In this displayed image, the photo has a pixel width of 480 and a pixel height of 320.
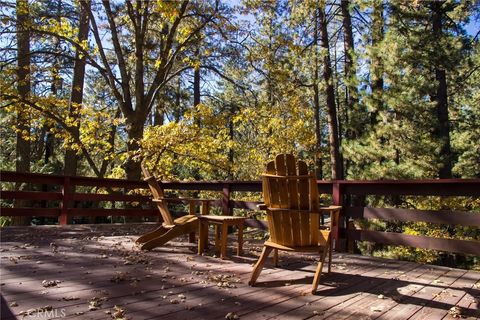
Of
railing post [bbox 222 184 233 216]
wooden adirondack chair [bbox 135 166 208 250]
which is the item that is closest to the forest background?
railing post [bbox 222 184 233 216]

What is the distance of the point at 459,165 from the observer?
46.5 ft

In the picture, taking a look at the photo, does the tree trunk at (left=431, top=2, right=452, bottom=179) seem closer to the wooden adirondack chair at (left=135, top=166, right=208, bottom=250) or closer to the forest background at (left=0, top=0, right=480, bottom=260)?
the forest background at (left=0, top=0, right=480, bottom=260)

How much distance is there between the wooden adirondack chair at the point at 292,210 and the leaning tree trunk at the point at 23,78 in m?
7.56

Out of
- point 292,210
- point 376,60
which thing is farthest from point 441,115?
point 292,210

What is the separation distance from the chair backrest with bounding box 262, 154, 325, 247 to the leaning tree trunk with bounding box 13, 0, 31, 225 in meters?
7.55

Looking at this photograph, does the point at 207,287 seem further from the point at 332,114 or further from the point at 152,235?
the point at 332,114

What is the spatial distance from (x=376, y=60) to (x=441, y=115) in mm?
2303

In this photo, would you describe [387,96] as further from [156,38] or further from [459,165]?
[156,38]

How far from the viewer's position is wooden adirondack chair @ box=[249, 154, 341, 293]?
11.0 feet

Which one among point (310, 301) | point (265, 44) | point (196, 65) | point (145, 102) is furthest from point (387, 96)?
point (310, 301)

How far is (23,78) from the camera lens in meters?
9.72

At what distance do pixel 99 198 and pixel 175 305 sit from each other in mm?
5259

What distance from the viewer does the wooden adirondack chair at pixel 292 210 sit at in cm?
334

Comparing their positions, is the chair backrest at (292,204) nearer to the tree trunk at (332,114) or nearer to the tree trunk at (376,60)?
the tree trunk at (376,60)
